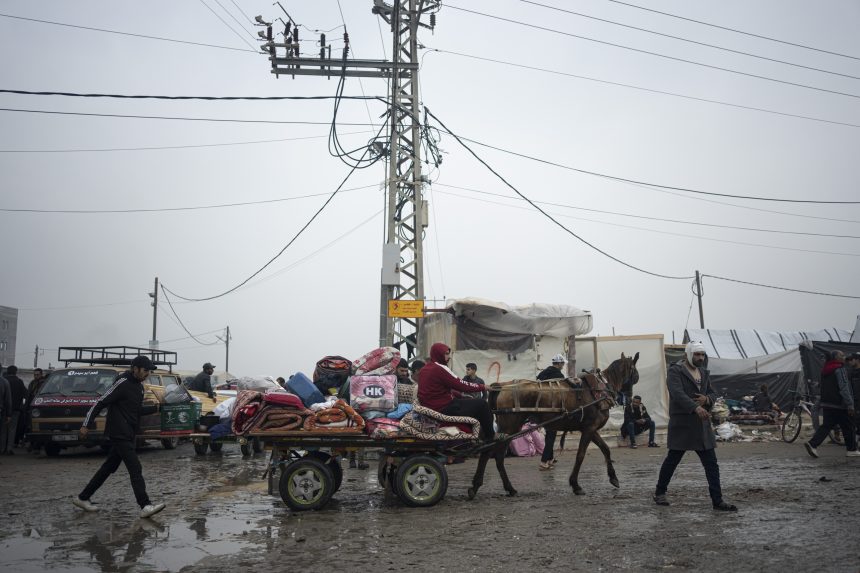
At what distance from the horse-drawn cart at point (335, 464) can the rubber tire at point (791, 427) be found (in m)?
12.8

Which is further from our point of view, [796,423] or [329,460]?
[796,423]

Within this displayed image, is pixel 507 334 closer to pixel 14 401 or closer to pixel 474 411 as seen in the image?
pixel 474 411

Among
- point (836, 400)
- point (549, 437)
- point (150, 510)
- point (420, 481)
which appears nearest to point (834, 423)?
point (836, 400)

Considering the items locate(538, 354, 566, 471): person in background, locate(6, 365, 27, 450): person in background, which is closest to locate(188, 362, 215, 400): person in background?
locate(6, 365, 27, 450): person in background

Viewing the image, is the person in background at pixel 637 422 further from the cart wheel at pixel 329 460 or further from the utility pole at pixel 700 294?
the utility pole at pixel 700 294

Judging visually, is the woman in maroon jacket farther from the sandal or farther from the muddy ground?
the sandal

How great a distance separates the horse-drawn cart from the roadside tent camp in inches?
367

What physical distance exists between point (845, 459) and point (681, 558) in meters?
9.55

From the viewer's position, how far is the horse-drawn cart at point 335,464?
28.1 feet

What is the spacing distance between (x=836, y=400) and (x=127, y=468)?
481 inches

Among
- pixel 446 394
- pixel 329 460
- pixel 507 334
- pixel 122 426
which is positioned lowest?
pixel 329 460

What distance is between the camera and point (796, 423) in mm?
18422

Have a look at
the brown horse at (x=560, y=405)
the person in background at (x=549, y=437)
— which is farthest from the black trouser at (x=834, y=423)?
the brown horse at (x=560, y=405)

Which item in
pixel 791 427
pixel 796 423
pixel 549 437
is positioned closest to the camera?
pixel 549 437
